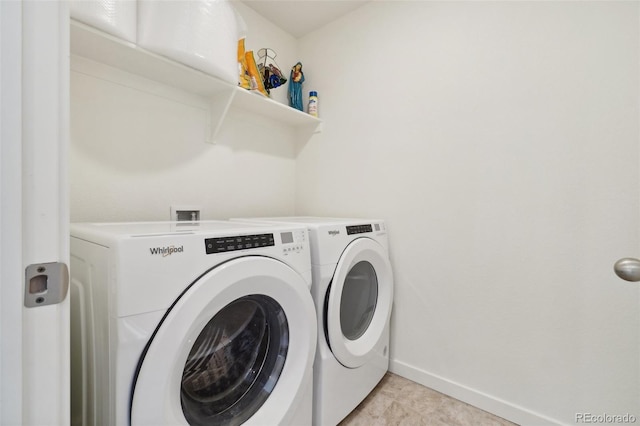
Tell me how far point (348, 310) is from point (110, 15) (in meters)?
1.57

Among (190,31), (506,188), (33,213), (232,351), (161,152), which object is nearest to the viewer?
(33,213)

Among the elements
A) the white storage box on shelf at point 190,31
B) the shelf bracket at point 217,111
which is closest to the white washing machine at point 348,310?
the shelf bracket at point 217,111

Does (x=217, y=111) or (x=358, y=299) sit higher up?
(x=217, y=111)

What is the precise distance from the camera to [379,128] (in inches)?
70.8

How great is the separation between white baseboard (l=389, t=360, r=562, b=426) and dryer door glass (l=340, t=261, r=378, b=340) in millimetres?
425

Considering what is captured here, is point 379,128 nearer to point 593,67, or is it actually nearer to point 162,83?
point 593,67

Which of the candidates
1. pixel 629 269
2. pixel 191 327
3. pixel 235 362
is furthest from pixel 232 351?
pixel 629 269

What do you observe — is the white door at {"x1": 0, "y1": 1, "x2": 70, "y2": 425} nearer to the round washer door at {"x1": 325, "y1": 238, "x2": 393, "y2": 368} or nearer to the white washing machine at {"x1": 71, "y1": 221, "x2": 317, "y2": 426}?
the white washing machine at {"x1": 71, "y1": 221, "x2": 317, "y2": 426}

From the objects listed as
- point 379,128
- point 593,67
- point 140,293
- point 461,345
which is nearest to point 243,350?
A: point 140,293

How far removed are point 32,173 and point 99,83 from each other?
114 centimetres

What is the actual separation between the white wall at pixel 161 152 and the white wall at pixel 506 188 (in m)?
0.62

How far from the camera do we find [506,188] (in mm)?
1374

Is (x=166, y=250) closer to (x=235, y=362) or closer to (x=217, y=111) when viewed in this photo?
(x=235, y=362)

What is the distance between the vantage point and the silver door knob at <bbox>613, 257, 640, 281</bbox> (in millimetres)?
736
